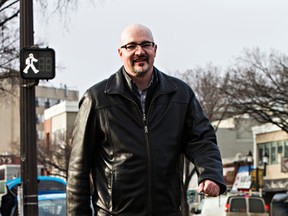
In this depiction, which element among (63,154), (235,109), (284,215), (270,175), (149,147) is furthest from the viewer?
(63,154)

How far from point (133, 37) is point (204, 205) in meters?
31.2

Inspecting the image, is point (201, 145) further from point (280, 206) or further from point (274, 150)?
point (274, 150)

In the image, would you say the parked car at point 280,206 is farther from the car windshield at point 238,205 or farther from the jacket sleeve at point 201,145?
the jacket sleeve at point 201,145

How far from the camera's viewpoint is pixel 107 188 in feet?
15.1

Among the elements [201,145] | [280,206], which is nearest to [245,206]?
[280,206]

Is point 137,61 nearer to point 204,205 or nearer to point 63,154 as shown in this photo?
point 204,205

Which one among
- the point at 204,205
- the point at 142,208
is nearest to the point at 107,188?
the point at 142,208

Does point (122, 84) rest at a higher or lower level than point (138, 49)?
lower

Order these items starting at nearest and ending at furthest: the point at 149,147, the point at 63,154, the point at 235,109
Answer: the point at 149,147 → the point at 235,109 → the point at 63,154

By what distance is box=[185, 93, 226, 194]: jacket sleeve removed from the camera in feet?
15.0

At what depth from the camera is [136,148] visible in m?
4.54

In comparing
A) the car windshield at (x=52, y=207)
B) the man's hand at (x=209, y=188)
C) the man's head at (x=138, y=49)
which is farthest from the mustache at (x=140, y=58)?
the car windshield at (x=52, y=207)

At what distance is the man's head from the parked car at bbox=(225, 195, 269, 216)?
98.0 feet

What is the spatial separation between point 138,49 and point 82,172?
0.72 meters
